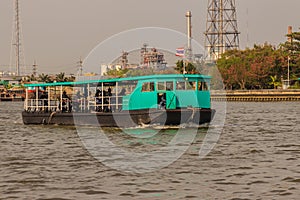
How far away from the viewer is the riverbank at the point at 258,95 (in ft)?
263

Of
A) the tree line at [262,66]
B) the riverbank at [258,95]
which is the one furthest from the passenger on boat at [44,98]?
the tree line at [262,66]

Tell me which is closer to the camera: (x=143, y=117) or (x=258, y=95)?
(x=143, y=117)

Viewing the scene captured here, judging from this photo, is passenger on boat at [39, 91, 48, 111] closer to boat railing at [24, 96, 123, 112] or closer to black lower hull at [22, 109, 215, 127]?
boat railing at [24, 96, 123, 112]

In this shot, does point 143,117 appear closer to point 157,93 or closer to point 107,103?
point 157,93

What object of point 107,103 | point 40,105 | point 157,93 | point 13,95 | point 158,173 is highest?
point 157,93

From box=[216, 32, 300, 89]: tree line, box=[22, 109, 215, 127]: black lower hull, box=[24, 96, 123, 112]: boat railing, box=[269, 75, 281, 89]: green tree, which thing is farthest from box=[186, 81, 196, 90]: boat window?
box=[269, 75, 281, 89]: green tree

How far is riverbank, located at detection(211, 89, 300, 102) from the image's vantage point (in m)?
80.2

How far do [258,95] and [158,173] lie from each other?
2751 inches

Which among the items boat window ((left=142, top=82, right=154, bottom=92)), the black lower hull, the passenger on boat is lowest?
the black lower hull

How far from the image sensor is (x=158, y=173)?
17.5 metres

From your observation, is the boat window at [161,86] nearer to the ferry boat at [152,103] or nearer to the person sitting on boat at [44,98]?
the ferry boat at [152,103]

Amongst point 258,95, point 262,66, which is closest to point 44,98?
point 258,95

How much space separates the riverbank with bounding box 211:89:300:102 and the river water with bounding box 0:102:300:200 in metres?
55.1

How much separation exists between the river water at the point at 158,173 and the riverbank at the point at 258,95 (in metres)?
55.1
